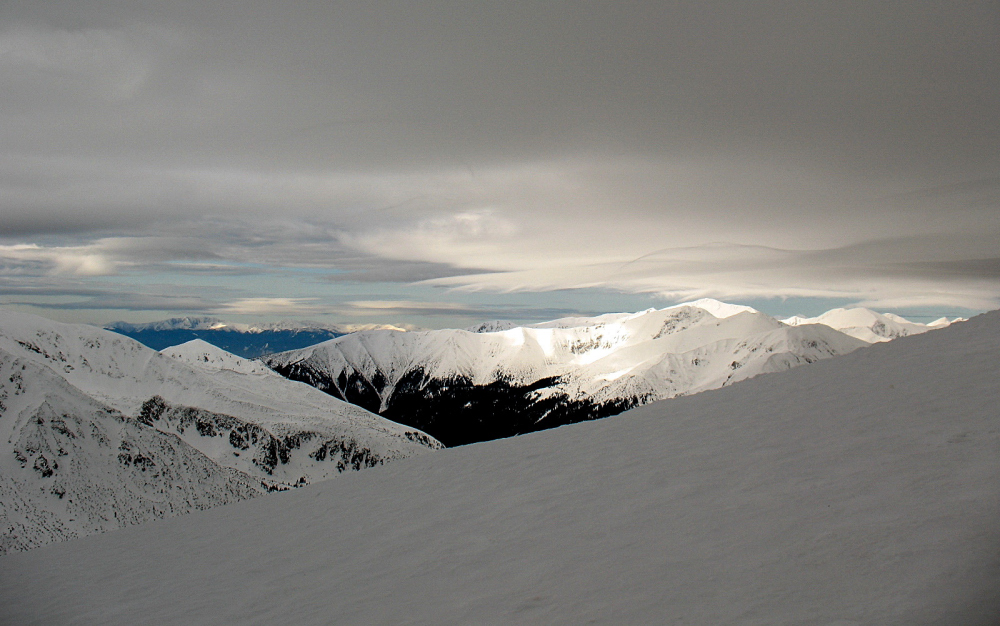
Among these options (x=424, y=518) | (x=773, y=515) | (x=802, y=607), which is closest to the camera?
(x=802, y=607)

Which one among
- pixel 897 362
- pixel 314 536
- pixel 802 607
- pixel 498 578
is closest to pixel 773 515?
pixel 802 607

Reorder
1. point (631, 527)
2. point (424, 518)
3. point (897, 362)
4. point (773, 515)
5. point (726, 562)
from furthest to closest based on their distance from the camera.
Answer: point (897, 362)
point (424, 518)
point (631, 527)
point (773, 515)
point (726, 562)

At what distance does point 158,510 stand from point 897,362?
18511 cm

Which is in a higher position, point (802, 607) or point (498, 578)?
point (802, 607)

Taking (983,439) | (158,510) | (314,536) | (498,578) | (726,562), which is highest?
(983,439)

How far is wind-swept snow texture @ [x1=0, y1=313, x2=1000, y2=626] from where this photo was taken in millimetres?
6426

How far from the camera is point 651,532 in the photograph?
876 cm

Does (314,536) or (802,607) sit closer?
(802,607)

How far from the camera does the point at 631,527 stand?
9.20 metres

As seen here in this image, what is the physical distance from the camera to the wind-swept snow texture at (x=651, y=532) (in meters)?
6.43

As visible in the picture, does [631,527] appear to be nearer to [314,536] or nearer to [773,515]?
[773,515]

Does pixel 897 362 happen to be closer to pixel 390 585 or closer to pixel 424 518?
pixel 424 518

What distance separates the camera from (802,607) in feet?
19.2

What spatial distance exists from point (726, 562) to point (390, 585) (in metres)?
4.98
